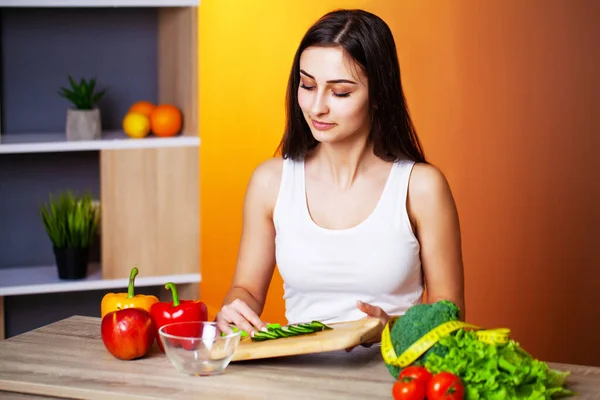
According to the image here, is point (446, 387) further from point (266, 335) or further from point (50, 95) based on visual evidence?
point (50, 95)

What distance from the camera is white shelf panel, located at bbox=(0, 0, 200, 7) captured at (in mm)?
3133

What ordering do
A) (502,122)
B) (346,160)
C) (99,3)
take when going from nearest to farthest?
(346,160)
(99,3)
(502,122)

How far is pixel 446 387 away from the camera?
149 cm

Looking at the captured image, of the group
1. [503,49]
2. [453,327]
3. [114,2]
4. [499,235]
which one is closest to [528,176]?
[499,235]

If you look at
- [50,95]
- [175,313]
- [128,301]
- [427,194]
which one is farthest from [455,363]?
[50,95]

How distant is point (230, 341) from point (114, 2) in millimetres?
1810

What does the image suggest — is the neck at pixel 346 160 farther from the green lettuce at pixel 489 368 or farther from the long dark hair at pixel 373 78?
the green lettuce at pixel 489 368

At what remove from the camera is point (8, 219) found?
3.45 metres

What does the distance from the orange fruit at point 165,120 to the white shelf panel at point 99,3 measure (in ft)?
1.15

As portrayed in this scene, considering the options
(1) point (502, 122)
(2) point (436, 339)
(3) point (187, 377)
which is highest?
(1) point (502, 122)

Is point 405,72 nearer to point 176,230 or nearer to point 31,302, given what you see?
point 176,230

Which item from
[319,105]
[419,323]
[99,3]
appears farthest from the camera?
[99,3]

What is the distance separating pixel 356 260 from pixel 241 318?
427 mm

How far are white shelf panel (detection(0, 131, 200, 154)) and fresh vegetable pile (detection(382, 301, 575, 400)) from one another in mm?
1794
